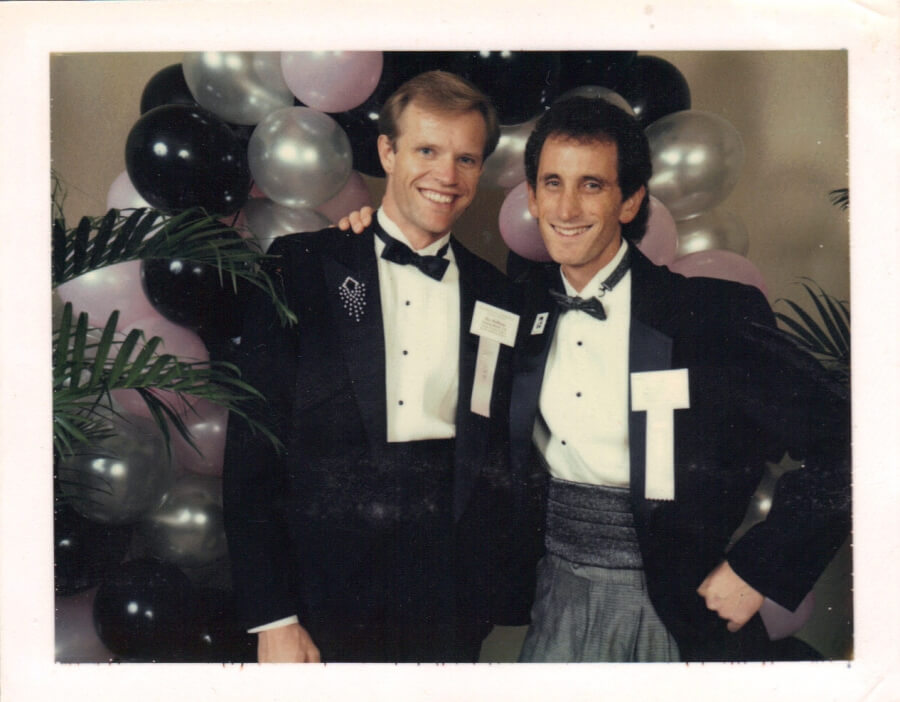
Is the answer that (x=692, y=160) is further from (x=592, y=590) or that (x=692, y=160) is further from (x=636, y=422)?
(x=592, y=590)

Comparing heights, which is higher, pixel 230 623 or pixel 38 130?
pixel 38 130

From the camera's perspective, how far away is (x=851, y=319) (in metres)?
1.78

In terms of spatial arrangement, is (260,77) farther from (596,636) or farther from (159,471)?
(596,636)

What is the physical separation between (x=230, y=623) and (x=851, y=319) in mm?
1492

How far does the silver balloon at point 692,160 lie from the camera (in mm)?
1717

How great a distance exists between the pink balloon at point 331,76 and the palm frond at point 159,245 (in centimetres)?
33

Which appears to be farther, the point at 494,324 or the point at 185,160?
the point at 494,324

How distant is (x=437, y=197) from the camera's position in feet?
5.59

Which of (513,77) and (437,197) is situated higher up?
(513,77)

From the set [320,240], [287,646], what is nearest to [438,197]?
[320,240]

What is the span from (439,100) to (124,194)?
2.27ft

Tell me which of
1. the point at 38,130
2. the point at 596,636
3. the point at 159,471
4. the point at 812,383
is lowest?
Answer: the point at 596,636

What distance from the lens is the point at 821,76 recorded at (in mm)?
1770

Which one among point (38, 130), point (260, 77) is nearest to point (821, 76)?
point (260, 77)
